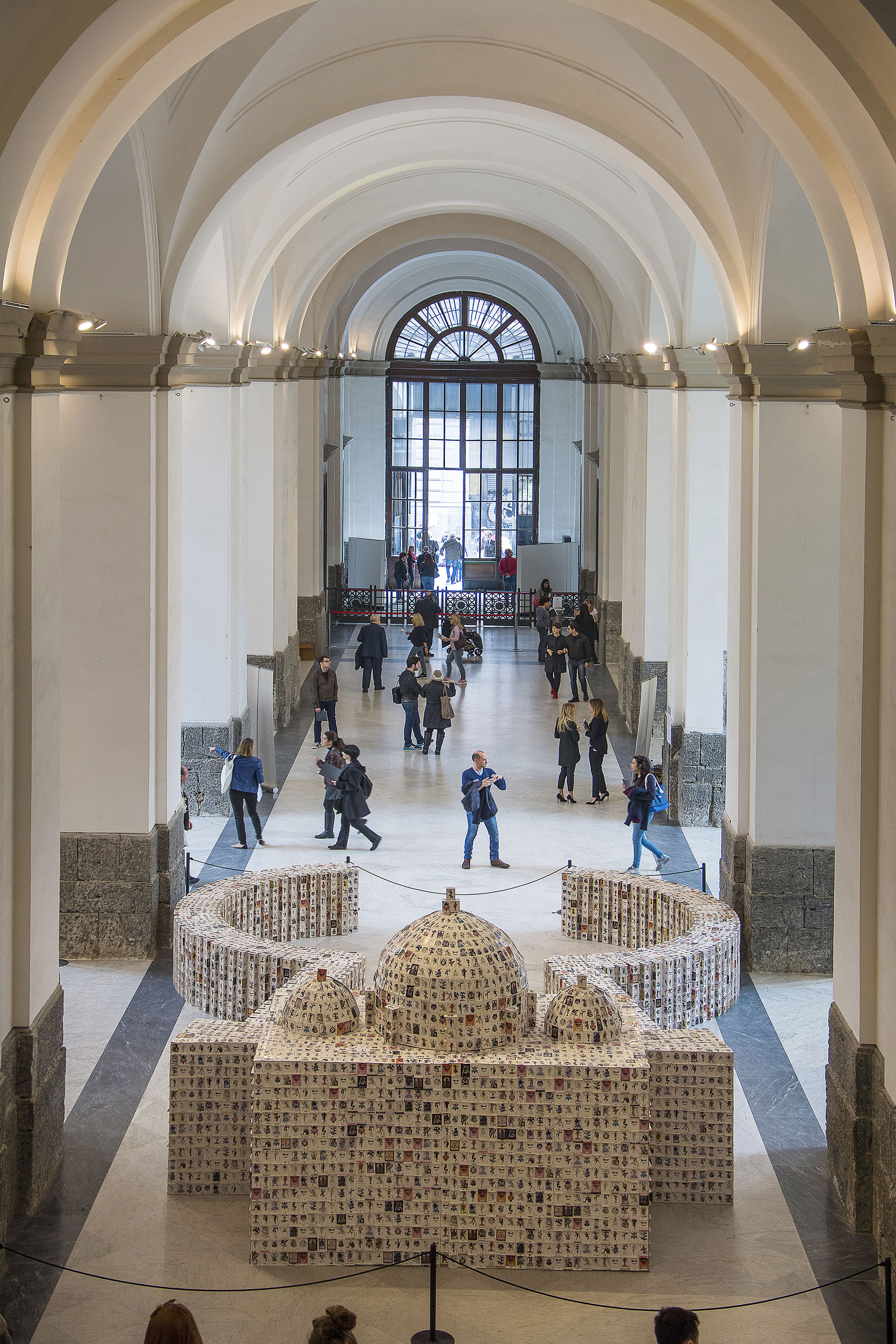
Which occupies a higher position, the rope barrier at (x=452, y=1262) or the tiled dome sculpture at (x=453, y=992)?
the tiled dome sculpture at (x=453, y=992)

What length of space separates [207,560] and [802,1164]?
8.55m

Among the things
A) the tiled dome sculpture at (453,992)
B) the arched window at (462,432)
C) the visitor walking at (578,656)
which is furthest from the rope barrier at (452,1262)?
the arched window at (462,432)

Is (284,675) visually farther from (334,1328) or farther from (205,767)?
(334,1328)

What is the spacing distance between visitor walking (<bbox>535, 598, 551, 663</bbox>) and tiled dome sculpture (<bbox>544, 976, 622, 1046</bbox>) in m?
15.4

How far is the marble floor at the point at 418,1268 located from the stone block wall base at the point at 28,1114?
137mm

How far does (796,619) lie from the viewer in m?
10.2

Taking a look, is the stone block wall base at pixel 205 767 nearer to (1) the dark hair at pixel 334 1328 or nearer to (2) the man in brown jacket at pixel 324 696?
(2) the man in brown jacket at pixel 324 696

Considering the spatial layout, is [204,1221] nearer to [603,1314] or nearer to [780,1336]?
[603,1314]

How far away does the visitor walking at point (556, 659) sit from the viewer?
1966cm

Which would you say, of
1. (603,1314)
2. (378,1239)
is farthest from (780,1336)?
(378,1239)

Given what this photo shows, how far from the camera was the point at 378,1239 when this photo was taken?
21.5ft

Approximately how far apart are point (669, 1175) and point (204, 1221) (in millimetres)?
2281

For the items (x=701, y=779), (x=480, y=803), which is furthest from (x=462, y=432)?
(x=480, y=803)

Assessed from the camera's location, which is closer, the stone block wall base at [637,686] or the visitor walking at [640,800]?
the visitor walking at [640,800]
